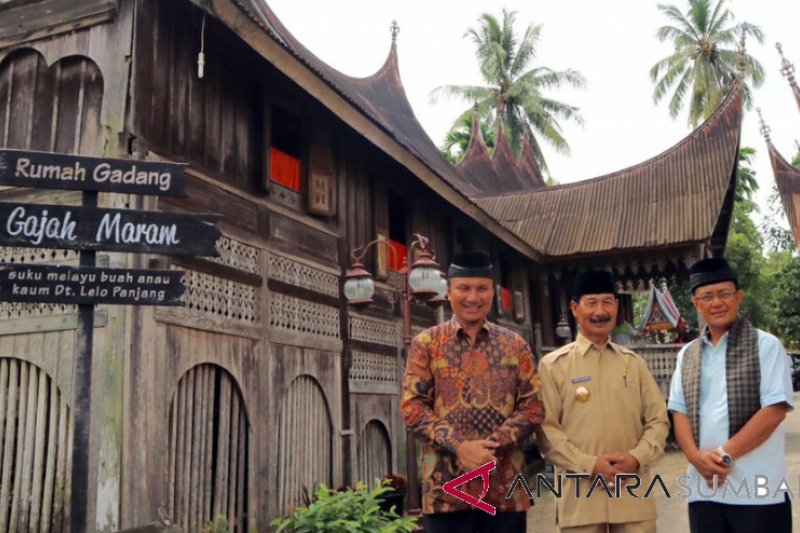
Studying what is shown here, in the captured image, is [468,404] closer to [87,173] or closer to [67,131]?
[87,173]

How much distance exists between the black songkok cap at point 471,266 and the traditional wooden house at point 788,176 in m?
15.4

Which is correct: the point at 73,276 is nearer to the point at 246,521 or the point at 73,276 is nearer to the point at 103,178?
the point at 103,178

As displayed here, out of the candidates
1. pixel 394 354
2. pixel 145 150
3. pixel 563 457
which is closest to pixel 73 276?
pixel 145 150

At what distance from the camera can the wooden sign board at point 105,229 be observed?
12.5ft

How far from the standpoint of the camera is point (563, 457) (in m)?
3.13

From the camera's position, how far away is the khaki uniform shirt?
10.1 feet

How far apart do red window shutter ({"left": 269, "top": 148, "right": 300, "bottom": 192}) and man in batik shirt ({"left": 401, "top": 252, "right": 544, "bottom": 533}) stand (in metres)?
4.64

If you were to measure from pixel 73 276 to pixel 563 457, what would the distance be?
265 centimetres

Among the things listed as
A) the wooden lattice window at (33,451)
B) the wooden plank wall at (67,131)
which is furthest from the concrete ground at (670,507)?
the wooden lattice window at (33,451)

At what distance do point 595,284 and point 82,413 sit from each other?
2.67 m

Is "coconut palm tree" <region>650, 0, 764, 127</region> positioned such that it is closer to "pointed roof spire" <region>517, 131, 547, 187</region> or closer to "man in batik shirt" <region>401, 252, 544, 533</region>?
"pointed roof spire" <region>517, 131, 547, 187</region>

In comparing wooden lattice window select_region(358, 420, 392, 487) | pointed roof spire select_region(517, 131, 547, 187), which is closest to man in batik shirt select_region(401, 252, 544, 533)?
wooden lattice window select_region(358, 420, 392, 487)

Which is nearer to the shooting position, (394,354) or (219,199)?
(219,199)

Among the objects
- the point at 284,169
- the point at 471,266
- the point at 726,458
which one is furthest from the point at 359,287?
the point at 726,458
